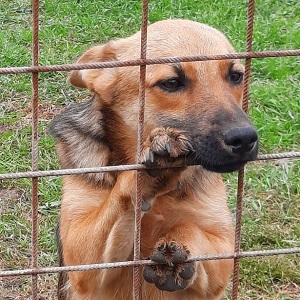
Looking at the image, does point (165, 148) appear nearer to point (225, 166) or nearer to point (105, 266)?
point (225, 166)

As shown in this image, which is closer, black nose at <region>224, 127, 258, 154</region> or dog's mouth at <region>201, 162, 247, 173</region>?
black nose at <region>224, 127, 258, 154</region>

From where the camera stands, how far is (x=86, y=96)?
7.04 metres

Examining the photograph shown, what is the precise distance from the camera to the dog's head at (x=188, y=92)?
3238 mm

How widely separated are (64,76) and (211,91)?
3.89 meters

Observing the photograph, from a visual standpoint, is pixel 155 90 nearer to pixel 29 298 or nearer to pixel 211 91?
pixel 211 91

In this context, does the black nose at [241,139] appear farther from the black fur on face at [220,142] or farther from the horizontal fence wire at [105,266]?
the horizontal fence wire at [105,266]

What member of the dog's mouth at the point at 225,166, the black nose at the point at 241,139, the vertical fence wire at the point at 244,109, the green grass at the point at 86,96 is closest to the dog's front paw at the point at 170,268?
the vertical fence wire at the point at 244,109

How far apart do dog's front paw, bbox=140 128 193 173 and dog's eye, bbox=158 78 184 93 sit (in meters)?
0.59

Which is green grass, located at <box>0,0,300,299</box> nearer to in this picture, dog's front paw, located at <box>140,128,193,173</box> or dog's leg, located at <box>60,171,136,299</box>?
dog's leg, located at <box>60,171,136,299</box>

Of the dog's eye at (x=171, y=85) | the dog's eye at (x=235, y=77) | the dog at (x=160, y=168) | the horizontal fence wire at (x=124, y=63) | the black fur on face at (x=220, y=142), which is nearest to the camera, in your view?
the horizontal fence wire at (x=124, y=63)

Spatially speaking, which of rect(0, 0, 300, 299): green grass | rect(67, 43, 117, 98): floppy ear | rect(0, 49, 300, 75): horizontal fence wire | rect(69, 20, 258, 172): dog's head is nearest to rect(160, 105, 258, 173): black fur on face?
rect(69, 20, 258, 172): dog's head

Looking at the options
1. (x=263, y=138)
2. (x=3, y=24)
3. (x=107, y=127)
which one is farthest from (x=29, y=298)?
(x=3, y=24)

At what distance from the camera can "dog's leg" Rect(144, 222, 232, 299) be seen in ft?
11.0

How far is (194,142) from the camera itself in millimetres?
3340
